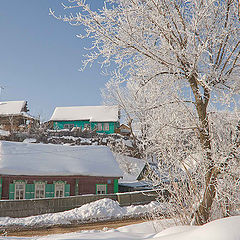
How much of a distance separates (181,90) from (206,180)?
89.0 inches

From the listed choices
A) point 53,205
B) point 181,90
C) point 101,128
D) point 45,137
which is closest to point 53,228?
point 53,205

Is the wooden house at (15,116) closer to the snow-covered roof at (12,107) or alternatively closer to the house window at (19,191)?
the snow-covered roof at (12,107)

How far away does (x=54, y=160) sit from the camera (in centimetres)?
1970

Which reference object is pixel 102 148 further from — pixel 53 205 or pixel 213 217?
pixel 213 217

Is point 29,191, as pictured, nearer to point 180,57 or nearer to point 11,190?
point 11,190

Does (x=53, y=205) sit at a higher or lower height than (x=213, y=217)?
lower

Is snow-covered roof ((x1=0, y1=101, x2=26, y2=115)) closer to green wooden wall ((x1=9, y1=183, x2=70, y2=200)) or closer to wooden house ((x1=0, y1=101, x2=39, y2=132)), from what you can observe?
wooden house ((x1=0, y1=101, x2=39, y2=132))

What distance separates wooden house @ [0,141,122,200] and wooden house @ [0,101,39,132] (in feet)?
90.9

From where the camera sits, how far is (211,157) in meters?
5.47

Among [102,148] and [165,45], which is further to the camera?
[102,148]

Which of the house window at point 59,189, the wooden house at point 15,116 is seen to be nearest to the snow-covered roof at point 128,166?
the house window at point 59,189

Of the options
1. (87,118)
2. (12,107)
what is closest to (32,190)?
(87,118)

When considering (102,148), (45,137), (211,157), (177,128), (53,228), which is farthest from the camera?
(45,137)

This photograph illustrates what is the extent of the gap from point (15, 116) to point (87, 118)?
14035 mm
